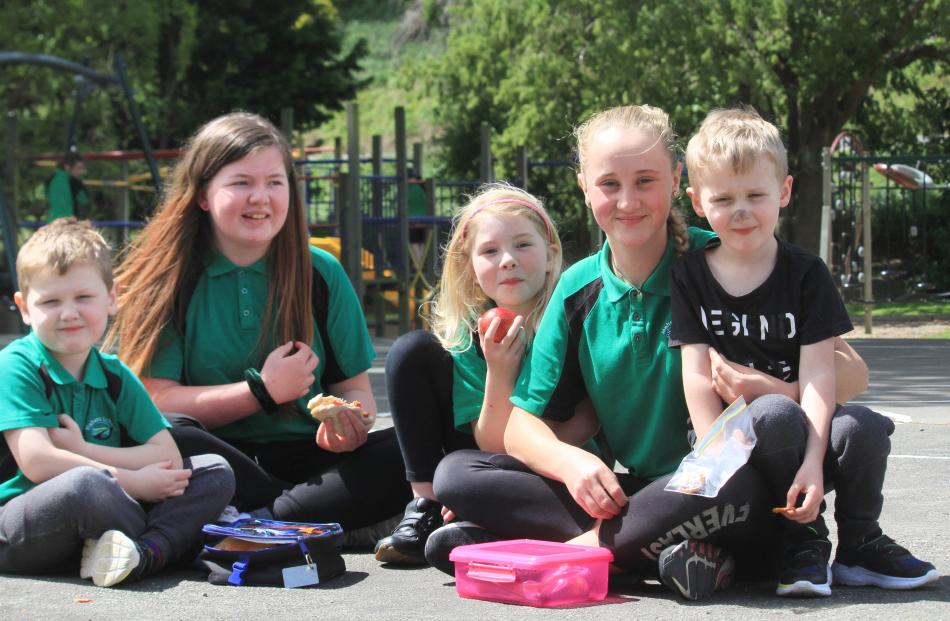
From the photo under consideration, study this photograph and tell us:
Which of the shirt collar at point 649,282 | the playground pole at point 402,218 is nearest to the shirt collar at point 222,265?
the shirt collar at point 649,282

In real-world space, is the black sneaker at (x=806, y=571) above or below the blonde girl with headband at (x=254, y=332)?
below

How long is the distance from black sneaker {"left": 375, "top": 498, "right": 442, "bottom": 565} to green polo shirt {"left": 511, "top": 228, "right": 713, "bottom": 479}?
0.47 metres

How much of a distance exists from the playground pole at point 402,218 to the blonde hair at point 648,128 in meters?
10.7

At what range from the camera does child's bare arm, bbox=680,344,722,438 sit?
10.8 ft

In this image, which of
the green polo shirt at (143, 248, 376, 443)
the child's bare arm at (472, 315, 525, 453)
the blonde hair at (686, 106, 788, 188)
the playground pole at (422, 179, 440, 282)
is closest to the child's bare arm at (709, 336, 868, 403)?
the blonde hair at (686, 106, 788, 188)

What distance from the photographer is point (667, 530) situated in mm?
3268

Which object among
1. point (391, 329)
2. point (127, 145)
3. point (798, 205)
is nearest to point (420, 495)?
point (391, 329)

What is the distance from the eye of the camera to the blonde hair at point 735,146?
3336mm

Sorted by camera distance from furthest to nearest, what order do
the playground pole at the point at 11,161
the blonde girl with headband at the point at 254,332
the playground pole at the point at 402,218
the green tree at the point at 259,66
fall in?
1. the green tree at the point at 259,66
2. the playground pole at the point at 11,161
3. the playground pole at the point at 402,218
4. the blonde girl with headband at the point at 254,332

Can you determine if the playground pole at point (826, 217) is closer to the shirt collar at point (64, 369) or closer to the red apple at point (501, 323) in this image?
the red apple at point (501, 323)

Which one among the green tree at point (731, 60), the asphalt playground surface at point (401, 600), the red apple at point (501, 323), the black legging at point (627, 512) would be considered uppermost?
the green tree at point (731, 60)

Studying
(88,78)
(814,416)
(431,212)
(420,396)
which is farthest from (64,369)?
(431,212)

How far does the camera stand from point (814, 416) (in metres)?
3.24

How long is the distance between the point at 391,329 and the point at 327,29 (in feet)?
50.5
